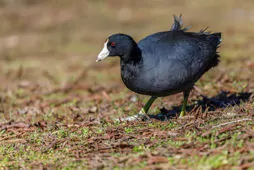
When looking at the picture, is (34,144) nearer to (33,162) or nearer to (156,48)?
(33,162)

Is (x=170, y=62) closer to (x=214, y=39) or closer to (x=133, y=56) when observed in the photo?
(x=133, y=56)

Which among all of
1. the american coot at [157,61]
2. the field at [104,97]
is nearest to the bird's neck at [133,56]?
the american coot at [157,61]

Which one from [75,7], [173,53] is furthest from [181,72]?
[75,7]

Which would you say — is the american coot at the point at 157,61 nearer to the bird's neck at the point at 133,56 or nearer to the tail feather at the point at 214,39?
the bird's neck at the point at 133,56

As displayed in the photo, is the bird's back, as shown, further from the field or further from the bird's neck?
the field

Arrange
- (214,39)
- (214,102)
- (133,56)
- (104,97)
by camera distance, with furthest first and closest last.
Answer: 1. (104,97)
2. (214,102)
3. (214,39)
4. (133,56)

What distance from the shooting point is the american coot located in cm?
573

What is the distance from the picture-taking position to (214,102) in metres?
6.88

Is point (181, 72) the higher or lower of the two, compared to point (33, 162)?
higher

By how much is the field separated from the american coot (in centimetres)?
39

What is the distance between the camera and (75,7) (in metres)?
19.5

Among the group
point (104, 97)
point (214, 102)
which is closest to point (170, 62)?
point (214, 102)

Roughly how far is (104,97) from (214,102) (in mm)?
2309

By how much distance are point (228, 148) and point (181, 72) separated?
1836 millimetres
